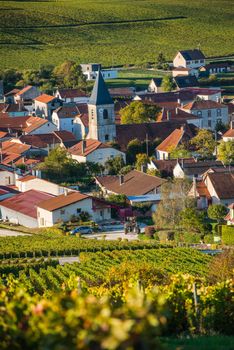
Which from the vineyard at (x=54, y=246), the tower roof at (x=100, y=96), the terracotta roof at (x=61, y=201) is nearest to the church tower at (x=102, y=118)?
the tower roof at (x=100, y=96)

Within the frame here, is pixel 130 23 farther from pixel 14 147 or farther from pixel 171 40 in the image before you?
pixel 14 147

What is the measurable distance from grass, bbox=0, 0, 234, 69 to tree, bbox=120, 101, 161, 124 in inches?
1937

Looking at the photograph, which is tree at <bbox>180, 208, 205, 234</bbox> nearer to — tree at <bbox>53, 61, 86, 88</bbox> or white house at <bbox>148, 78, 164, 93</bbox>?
white house at <bbox>148, 78, 164, 93</bbox>

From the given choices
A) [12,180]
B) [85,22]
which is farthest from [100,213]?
[85,22]

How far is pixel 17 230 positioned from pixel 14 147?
1713 cm

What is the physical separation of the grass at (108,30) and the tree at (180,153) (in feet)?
198

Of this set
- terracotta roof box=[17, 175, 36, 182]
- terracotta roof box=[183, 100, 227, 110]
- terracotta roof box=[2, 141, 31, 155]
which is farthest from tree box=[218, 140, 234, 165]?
terracotta roof box=[183, 100, 227, 110]

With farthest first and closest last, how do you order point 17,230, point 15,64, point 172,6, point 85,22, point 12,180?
point 172,6, point 85,22, point 15,64, point 12,180, point 17,230

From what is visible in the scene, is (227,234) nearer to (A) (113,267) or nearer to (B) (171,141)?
(A) (113,267)

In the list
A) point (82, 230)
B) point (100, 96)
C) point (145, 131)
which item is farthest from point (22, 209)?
point (145, 131)

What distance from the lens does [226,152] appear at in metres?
52.6

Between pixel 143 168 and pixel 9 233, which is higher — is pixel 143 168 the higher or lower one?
the higher one

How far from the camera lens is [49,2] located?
157875 millimetres

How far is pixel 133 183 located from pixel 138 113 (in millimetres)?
18782
